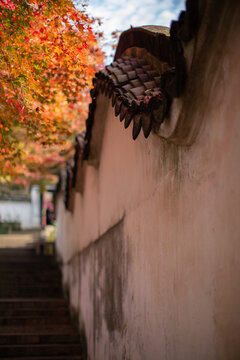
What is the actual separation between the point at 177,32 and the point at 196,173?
2.59ft

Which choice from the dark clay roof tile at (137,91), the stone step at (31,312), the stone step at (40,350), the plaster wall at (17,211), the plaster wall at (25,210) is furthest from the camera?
the plaster wall at (25,210)

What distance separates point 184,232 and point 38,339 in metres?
5.87

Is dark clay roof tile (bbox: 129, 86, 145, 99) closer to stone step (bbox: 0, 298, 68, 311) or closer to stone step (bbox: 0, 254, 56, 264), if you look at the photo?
stone step (bbox: 0, 298, 68, 311)

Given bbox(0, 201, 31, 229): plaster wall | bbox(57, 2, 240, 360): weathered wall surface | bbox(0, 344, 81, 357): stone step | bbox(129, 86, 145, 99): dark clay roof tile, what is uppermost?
bbox(129, 86, 145, 99): dark clay roof tile

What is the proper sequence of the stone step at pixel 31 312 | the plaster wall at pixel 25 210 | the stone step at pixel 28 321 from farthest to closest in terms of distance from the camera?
the plaster wall at pixel 25 210 < the stone step at pixel 31 312 < the stone step at pixel 28 321

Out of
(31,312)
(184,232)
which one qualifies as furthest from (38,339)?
(184,232)

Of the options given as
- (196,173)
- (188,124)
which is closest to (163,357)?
(196,173)

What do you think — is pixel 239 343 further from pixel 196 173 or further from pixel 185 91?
pixel 185 91

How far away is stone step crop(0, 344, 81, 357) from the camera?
6840 mm

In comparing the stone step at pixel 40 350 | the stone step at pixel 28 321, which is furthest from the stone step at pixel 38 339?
the stone step at pixel 28 321

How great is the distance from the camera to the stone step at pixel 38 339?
7207 mm

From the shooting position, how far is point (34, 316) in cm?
886

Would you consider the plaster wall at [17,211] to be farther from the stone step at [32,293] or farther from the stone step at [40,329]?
the stone step at [40,329]

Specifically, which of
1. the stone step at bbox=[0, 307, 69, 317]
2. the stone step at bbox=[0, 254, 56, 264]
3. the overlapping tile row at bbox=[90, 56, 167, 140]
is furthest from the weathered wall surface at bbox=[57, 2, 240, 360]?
the stone step at bbox=[0, 254, 56, 264]
